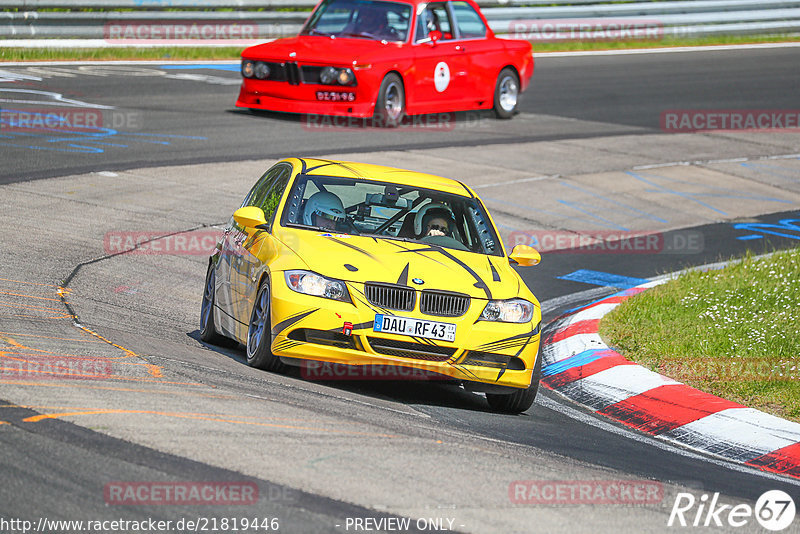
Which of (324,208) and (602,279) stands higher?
(324,208)

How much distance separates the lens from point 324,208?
8.66 metres

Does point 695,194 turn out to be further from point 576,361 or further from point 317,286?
point 317,286

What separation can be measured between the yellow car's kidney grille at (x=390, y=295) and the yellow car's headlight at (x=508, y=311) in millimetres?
489

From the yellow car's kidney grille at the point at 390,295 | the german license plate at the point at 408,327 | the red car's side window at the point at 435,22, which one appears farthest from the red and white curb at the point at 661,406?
the red car's side window at the point at 435,22

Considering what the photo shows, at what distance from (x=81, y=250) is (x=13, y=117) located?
630 cm

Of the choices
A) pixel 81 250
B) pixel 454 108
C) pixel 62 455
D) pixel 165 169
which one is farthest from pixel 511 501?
pixel 454 108

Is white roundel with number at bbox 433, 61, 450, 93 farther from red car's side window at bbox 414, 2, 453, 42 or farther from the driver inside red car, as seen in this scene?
the driver inside red car

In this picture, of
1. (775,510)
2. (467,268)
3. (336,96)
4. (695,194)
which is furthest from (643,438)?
(336,96)

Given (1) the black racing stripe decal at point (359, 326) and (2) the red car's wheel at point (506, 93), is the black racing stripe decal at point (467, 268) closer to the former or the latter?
(1) the black racing stripe decal at point (359, 326)

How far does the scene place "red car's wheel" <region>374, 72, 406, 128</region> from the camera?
18141 mm

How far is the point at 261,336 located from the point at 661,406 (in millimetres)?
2694

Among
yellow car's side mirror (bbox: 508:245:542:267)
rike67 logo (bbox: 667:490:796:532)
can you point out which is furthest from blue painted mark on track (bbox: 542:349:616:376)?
rike67 logo (bbox: 667:490:796:532)

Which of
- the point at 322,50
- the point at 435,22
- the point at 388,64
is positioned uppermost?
the point at 435,22

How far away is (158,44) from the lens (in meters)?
23.6
